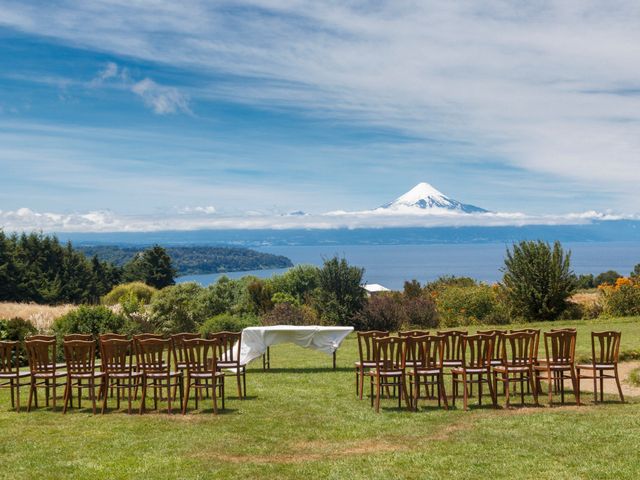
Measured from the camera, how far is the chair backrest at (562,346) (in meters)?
12.5

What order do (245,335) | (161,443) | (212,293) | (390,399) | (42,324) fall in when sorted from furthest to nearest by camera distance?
(212,293) < (42,324) < (245,335) < (390,399) < (161,443)

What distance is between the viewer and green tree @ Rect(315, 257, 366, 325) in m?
31.2

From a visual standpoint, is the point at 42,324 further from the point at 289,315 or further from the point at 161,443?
the point at 161,443

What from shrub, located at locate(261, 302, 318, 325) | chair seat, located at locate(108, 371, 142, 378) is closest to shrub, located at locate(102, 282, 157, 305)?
shrub, located at locate(261, 302, 318, 325)

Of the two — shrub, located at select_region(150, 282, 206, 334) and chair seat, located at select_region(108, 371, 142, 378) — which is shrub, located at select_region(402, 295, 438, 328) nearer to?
shrub, located at select_region(150, 282, 206, 334)

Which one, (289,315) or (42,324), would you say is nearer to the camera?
(42,324)

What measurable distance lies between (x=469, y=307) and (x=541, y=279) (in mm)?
3989

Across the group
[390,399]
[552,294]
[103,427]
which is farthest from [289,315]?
[103,427]

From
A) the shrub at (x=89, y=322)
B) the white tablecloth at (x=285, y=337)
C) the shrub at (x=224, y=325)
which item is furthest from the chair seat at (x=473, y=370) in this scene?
the shrub at (x=89, y=322)

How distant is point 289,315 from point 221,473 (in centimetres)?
2118

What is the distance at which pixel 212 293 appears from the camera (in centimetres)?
4006

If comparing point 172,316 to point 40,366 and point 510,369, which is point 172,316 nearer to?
point 40,366

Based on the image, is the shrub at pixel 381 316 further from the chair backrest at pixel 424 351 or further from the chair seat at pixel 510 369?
the chair seat at pixel 510 369

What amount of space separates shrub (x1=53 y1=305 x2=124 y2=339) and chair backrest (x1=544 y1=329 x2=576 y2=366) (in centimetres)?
1533
